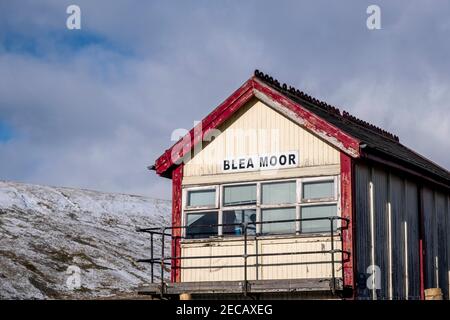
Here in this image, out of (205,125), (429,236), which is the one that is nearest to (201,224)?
(205,125)

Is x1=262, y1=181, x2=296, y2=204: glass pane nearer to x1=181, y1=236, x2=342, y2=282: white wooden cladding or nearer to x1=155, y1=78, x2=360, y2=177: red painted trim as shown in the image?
x1=181, y1=236, x2=342, y2=282: white wooden cladding

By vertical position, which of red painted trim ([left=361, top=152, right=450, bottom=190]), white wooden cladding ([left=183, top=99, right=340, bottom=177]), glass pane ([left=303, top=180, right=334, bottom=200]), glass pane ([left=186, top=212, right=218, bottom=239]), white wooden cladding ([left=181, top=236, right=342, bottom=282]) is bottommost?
white wooden cladding ([left=181, top=236, right=342, bottom=282])

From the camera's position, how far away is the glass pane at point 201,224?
19859mm

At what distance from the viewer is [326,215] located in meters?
Result: 18.5

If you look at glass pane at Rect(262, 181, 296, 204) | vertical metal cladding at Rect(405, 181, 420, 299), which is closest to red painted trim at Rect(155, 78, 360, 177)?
glass pane at Rect(262, 181, 296, 204)

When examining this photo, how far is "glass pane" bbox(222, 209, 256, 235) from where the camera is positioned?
1942cm

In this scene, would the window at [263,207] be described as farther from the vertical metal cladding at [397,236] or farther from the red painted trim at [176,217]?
the vertical metal cladding at [397,236]

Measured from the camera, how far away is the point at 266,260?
18938mm

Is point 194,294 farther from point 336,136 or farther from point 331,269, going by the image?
point 336,136

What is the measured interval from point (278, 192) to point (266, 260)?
5.30 ft

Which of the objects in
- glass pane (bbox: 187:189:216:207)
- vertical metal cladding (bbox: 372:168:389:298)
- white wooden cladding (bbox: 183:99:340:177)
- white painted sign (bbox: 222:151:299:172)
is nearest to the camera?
white wooden cladding (bbox: 183:99:340:177)

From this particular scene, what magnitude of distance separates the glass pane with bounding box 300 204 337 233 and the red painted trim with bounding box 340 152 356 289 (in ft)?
1.08

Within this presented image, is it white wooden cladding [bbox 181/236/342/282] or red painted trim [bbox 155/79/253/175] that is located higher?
red painted trim [bbox 155/79/253/175]
